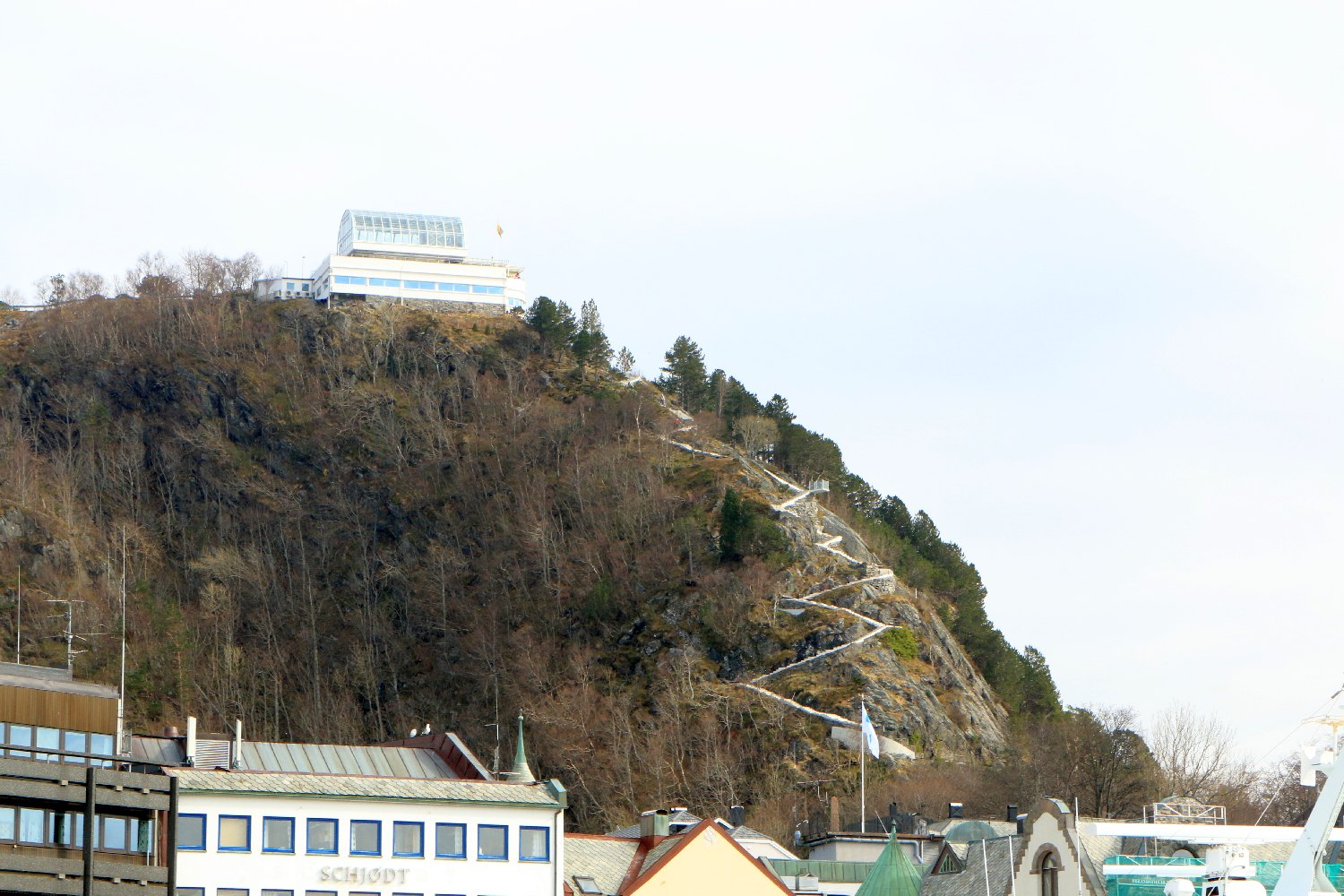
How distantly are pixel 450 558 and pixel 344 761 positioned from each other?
86002mm

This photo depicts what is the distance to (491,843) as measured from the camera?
71438 millimetres

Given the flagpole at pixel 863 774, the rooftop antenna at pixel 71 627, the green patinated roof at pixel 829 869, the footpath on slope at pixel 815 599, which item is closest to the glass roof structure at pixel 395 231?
the footpath on slope at pixel 815 599

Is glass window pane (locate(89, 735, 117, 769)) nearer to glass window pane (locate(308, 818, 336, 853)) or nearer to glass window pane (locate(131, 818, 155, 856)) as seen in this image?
glass window pane (locate(131, 818, 155, 856))

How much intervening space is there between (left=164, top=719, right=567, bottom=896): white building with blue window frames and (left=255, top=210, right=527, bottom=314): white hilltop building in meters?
114

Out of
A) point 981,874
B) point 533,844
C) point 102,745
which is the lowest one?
point 981,874

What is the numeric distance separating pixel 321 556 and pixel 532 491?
1778 centimetres

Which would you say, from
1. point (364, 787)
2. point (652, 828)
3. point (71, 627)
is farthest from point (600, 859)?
point (71, 627)

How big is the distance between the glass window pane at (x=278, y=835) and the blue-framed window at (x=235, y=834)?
47 centimetres

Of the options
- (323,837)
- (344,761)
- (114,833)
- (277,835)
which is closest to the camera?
(114,833)

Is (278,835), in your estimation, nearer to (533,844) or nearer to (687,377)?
(533,844)

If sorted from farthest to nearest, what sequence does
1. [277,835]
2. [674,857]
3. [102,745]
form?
[674,857]
[277,835]
[102,745]

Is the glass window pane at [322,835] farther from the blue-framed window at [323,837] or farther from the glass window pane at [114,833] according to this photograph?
the glass window pane at [114,833]

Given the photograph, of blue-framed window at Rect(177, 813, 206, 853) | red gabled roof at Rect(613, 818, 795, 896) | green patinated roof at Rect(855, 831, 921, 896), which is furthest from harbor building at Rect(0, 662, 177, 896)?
green patinated roof at Rect(855, 831, 921, 896)

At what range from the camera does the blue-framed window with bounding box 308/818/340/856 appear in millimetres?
69125
